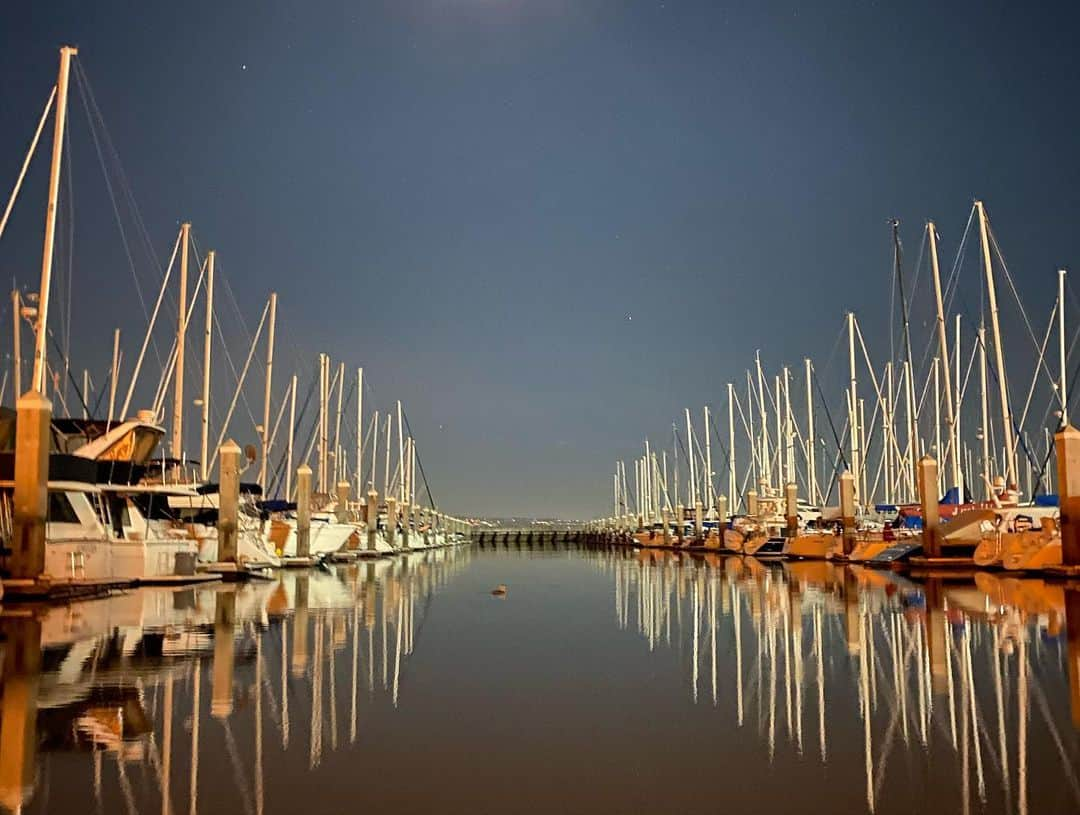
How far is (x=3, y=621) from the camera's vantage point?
18531 millimetres

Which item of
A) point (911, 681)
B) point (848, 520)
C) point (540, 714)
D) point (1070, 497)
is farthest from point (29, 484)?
point (848, 520)

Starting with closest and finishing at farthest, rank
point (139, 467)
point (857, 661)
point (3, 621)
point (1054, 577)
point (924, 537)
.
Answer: point (857, 661), point (3, 621), point (1054, 577), point (139, 467), point (924, 537)

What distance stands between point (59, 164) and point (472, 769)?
76.6ft

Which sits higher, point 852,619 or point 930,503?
point 930,503

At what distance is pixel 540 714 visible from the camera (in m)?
9.90

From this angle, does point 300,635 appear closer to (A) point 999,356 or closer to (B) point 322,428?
(A) point 999,356

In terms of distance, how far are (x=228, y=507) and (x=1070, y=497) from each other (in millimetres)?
26142

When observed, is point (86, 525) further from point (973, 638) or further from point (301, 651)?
point (973, 638)

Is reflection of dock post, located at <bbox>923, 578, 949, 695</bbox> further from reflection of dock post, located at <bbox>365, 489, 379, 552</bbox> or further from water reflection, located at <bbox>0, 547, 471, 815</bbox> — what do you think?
reflection of dock post, located at <bbox>365, 489, 379, 552</bbox>

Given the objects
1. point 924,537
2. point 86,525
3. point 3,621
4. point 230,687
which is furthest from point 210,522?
point 230,687

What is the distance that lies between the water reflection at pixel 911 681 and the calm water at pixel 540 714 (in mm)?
42

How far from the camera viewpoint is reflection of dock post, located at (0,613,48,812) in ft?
22.1

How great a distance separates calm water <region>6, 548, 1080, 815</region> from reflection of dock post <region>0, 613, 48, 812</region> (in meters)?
0.04

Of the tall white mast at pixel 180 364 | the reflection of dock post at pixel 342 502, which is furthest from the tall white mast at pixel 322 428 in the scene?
the tall white mast at pixel 180 364
